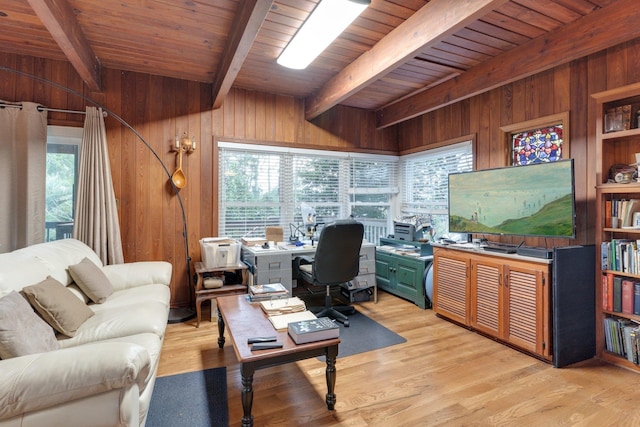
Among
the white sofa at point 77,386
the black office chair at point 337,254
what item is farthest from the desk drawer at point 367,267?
the white sofa at point 77,386

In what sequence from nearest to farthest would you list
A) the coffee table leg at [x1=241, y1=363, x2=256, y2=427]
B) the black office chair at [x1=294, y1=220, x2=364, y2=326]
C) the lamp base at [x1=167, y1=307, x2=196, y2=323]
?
the coffee table leg at [x1=241, y1=363, x2=256, y2=427]
the black office chair at [x1=294, y1=220, x2=364, y2=326]
the lamp base at [x1=167, y1=307, x2=196, y2=323]

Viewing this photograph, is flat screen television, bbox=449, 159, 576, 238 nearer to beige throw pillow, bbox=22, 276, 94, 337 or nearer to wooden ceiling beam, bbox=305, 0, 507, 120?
wooden ceiling beam, bbox=305, 0, 507, 120

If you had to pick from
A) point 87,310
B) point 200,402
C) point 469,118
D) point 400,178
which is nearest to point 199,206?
point 87,310

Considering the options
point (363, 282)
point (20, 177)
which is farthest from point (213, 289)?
point (20, 177)

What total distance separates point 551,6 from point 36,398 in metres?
3.46

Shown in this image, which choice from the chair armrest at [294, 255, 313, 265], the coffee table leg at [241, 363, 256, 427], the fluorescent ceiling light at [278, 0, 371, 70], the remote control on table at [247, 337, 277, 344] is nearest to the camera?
the coffee table leg at [241, 363, 256, 427]

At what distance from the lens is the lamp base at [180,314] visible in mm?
3207

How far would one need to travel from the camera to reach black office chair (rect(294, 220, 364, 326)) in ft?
Result: 9.51

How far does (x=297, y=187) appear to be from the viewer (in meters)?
4.19

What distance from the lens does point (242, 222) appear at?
3.91m

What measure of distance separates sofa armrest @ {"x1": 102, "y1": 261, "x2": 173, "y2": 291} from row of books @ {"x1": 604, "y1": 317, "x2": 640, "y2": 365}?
364 cm

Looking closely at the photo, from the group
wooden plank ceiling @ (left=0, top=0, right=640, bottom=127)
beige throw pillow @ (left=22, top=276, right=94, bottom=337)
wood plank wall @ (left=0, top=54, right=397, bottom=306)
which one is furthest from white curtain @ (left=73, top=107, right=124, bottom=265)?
beige throw pillow @ (left=22, top=276, right=94, bottom=337)

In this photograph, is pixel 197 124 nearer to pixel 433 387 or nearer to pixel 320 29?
pixel 320 29

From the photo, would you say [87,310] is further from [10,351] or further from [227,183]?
[227,183]
